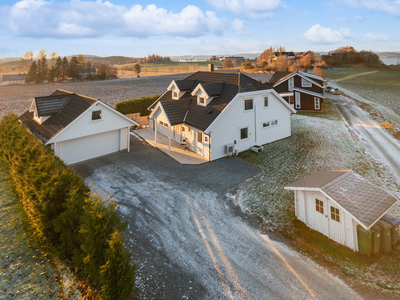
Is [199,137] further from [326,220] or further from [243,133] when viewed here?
[326,220]

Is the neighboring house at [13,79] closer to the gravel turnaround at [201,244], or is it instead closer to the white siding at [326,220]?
the gravel turnaround at [201,244]

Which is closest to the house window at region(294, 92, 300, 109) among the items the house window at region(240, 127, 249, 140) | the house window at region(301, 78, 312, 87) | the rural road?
the house window at region(301, 78, 312, 87)

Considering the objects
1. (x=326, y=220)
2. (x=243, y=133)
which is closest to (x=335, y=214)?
(x=326, y=220)

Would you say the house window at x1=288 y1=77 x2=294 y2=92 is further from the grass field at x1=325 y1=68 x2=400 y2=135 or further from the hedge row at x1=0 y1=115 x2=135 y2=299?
the hedge row at x1=0 y1=115 x2=135 y2=299

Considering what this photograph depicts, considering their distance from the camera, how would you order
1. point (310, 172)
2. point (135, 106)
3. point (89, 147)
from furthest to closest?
point (135, 106) → point (89, 147) → point (310, 172)

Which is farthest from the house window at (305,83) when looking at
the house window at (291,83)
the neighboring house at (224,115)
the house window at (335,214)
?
the house window at (335,214)
